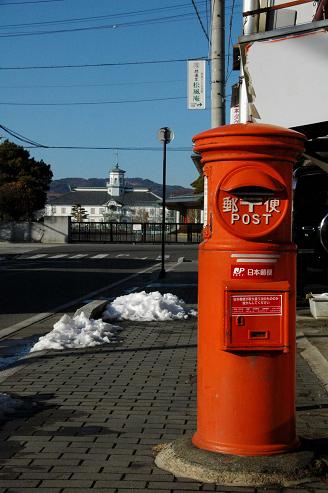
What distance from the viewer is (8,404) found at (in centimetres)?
617

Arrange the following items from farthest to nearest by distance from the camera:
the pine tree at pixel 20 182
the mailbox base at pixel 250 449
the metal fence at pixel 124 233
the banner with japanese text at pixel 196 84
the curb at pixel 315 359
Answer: the pine tree at pixel 20 182
the metal fence at pixel 124 233
the banner with japanese text at pixel 196 84
the curb at pixel 315 359
the mailbox base at pixel 250 449

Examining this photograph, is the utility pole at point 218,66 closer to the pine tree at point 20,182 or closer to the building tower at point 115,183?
the pine tree at point 20,182

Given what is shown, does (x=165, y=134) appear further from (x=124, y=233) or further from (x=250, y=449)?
(x=124, y=233)

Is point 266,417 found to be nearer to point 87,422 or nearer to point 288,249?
point 288,249

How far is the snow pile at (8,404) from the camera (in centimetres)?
604

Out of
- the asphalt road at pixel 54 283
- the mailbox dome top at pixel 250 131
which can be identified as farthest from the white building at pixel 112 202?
the mailbox dome top at pixel 250 131

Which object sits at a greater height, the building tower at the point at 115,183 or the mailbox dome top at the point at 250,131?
the building tower at the point at 115,183

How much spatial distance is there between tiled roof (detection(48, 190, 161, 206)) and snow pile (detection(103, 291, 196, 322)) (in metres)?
153

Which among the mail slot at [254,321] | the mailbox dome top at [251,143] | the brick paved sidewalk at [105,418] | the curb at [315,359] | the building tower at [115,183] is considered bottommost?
the brick paved sidewalk at [105,418]

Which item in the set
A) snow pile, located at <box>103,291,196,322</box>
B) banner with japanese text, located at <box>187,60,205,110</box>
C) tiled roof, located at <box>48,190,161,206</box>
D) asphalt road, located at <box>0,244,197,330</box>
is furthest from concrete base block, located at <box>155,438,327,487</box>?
tiled roof, located at <box>48,190,161,206</box>

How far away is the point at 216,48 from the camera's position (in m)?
14.2

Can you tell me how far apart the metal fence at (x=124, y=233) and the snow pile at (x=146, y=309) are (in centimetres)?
4405

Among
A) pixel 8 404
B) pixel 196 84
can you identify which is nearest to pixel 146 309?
pixel 8 404

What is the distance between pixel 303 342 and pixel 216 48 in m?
7.15
